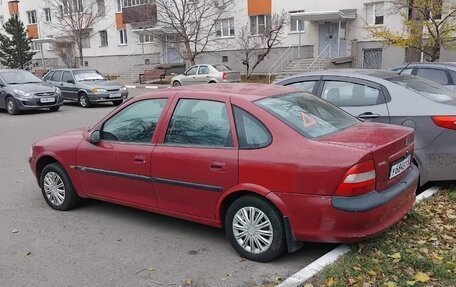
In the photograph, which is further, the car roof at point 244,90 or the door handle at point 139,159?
the door handle at point 139,159

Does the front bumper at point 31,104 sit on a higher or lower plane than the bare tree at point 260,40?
lower

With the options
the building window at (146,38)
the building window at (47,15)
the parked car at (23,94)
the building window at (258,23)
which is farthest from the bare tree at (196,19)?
the building window at (47,15)

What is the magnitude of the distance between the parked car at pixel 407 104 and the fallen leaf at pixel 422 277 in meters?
2.18

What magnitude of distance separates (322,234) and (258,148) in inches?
34.5

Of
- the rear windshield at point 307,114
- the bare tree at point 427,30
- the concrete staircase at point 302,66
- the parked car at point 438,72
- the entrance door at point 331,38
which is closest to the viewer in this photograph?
the rear windshield at point 307,114

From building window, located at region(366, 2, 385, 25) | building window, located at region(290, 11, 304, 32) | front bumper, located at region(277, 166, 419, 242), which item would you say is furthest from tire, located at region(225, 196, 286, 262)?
building window, located at region(290, 11, 304, 32)

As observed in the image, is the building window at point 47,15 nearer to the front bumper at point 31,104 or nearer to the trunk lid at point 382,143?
the front bumper at point 31,104

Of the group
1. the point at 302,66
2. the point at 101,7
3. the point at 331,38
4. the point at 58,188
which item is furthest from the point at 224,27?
the point at 58,188

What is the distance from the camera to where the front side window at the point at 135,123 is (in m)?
4.79

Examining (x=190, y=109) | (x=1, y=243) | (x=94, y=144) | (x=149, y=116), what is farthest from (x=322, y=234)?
(x=1, y=243)

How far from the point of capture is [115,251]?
4477 millimetres

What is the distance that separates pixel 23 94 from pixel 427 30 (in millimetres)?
15664

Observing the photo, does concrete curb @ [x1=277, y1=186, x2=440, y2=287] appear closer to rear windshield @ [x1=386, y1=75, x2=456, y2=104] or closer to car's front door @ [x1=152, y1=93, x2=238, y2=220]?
car's front door @ [x1=152, y1=93, x2=238, y2=220]

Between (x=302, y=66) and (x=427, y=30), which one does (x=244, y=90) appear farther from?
(x=302, y=66)
